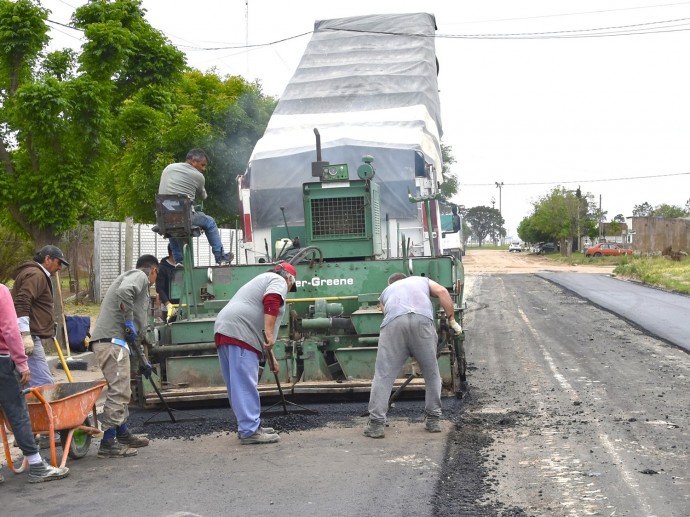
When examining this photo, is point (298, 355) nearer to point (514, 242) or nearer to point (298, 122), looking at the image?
point (298, 122)

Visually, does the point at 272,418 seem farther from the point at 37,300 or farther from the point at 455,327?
the point at 37,300

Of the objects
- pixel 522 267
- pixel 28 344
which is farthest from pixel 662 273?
pixel 28 344

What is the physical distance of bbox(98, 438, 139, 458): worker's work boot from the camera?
7.36 meters

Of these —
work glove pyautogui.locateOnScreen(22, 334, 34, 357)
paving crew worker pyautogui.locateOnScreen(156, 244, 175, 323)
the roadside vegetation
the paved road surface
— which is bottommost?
the paved road surface

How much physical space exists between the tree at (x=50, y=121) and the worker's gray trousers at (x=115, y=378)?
16.6 ft

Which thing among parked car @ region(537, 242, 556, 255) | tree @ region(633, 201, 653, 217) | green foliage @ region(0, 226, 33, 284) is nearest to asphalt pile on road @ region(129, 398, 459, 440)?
green foliage @ region(0, 226, 33, 284)

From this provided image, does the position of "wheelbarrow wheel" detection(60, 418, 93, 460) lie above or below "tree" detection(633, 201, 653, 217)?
below

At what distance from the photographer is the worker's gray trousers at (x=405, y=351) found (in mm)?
7988

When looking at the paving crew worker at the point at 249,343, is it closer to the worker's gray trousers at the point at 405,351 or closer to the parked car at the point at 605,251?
the worker's gray trousers at the point at 405,351

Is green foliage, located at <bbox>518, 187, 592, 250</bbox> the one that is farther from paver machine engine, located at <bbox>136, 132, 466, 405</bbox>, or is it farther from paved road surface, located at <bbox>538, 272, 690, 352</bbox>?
Answer: paver machine engine, located at <bbox>136, 132, 466, 405</bbox>

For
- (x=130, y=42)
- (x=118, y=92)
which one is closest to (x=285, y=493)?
(x=130, y=42)

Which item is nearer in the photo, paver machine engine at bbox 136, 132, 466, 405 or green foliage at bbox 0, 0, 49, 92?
paver machine engine at bbox 136, 132, 466, 405

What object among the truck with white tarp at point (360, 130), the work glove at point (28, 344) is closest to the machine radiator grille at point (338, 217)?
the truck with white tarp at point (360, 130)

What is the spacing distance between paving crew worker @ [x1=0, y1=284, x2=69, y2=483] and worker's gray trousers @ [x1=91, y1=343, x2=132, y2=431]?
792mm
